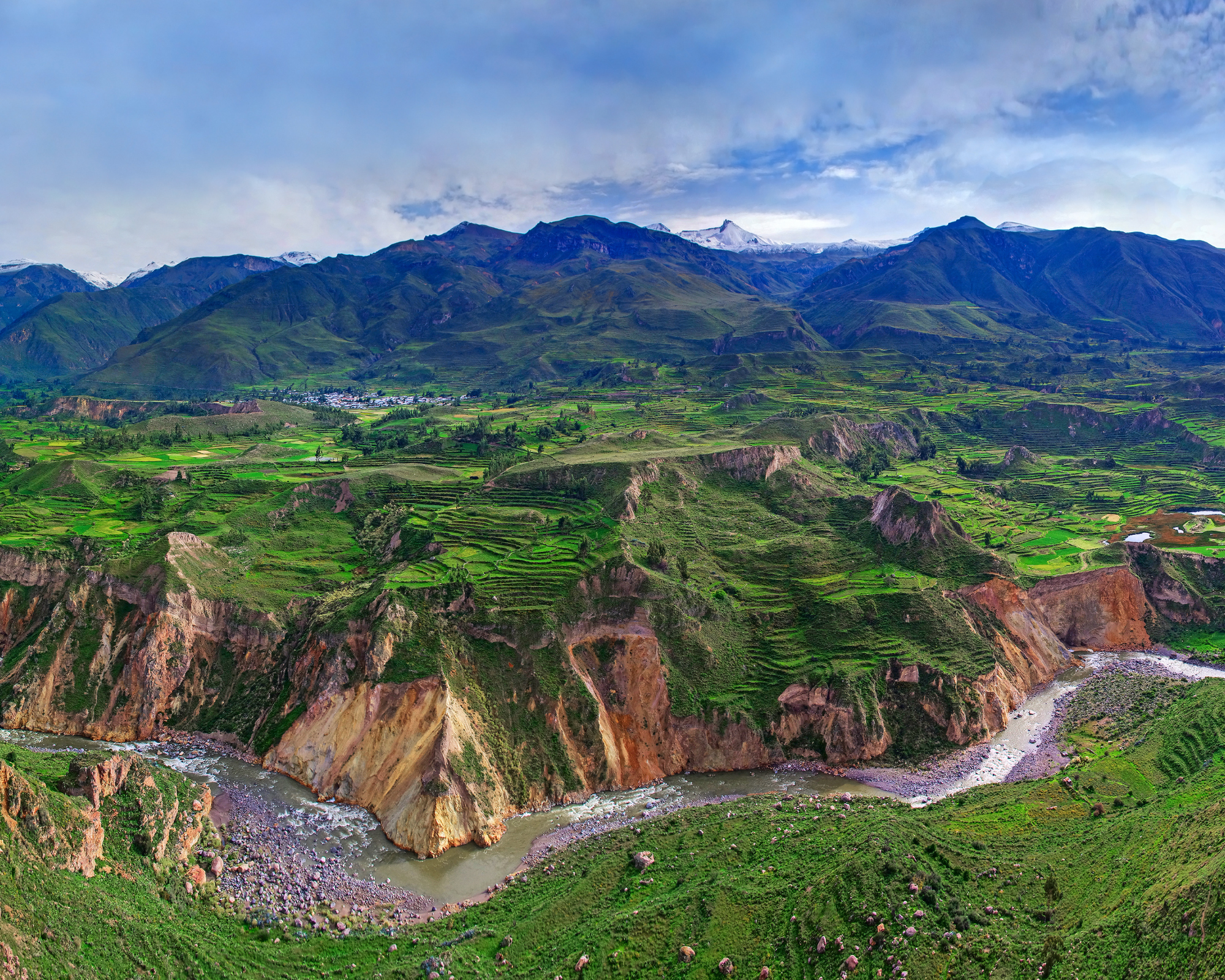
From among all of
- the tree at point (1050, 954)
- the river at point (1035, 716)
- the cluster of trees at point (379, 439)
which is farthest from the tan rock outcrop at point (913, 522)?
the cluster of trees at point (379, 439)

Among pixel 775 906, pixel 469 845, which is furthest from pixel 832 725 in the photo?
pixel 469 845

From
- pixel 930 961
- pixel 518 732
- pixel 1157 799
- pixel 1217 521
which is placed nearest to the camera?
pixel 930 961

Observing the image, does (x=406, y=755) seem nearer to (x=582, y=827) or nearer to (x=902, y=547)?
(x=582, y=827)

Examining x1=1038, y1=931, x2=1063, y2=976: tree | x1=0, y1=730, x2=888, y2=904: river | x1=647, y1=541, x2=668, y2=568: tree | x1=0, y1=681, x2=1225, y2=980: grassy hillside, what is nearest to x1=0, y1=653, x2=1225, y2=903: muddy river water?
x1=0, y1=730, x2=888, y2=904: river

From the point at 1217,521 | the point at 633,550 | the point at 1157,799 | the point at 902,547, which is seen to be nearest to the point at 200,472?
the point at 633,550

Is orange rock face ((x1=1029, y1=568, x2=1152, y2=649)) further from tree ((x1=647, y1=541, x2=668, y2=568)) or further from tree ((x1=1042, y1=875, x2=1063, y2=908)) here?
tree ((x1=1042, y1=875, x2=1063, y2=908))

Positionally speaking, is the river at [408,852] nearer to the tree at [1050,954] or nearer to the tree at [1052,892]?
the tree at [1052,892]

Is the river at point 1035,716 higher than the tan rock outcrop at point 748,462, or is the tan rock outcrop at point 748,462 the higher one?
the tan rock outcrop at point 748,462
